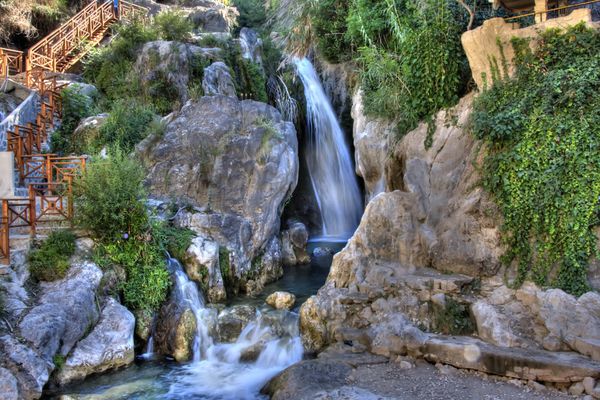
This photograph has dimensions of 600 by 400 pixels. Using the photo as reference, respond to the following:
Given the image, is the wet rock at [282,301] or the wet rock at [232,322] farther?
the wet rock at [282,301]

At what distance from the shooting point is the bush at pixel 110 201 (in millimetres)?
9766

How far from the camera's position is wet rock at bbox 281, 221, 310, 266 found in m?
15.3

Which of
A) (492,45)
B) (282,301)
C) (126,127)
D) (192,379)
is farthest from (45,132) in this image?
(492,45)

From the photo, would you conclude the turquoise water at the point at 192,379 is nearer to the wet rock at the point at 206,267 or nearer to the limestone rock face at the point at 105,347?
the limestone rock face at the point at 105,347

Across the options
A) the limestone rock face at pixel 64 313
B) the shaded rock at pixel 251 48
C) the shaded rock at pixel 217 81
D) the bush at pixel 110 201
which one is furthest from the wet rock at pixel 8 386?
the shaded rock at pixel 251 48

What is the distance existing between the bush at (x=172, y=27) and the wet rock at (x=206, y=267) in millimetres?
11727

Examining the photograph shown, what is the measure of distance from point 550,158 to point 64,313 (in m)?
9.32

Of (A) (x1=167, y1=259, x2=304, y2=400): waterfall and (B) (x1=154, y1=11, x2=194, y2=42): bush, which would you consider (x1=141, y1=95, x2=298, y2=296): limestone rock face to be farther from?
(B) (x1=154, y1=11, x2=194, y2=42): bush

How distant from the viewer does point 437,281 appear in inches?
341

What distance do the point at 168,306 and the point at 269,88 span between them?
1190cm

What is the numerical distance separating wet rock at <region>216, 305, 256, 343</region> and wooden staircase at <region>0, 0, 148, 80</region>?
12.4 m

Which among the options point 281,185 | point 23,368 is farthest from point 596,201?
point 23,368

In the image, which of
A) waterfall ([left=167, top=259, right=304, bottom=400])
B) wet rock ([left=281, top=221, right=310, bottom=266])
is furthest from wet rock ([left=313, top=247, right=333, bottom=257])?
waterfall ([left=167, top=259, right=304, bottom=400])

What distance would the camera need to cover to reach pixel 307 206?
18.8 meters
